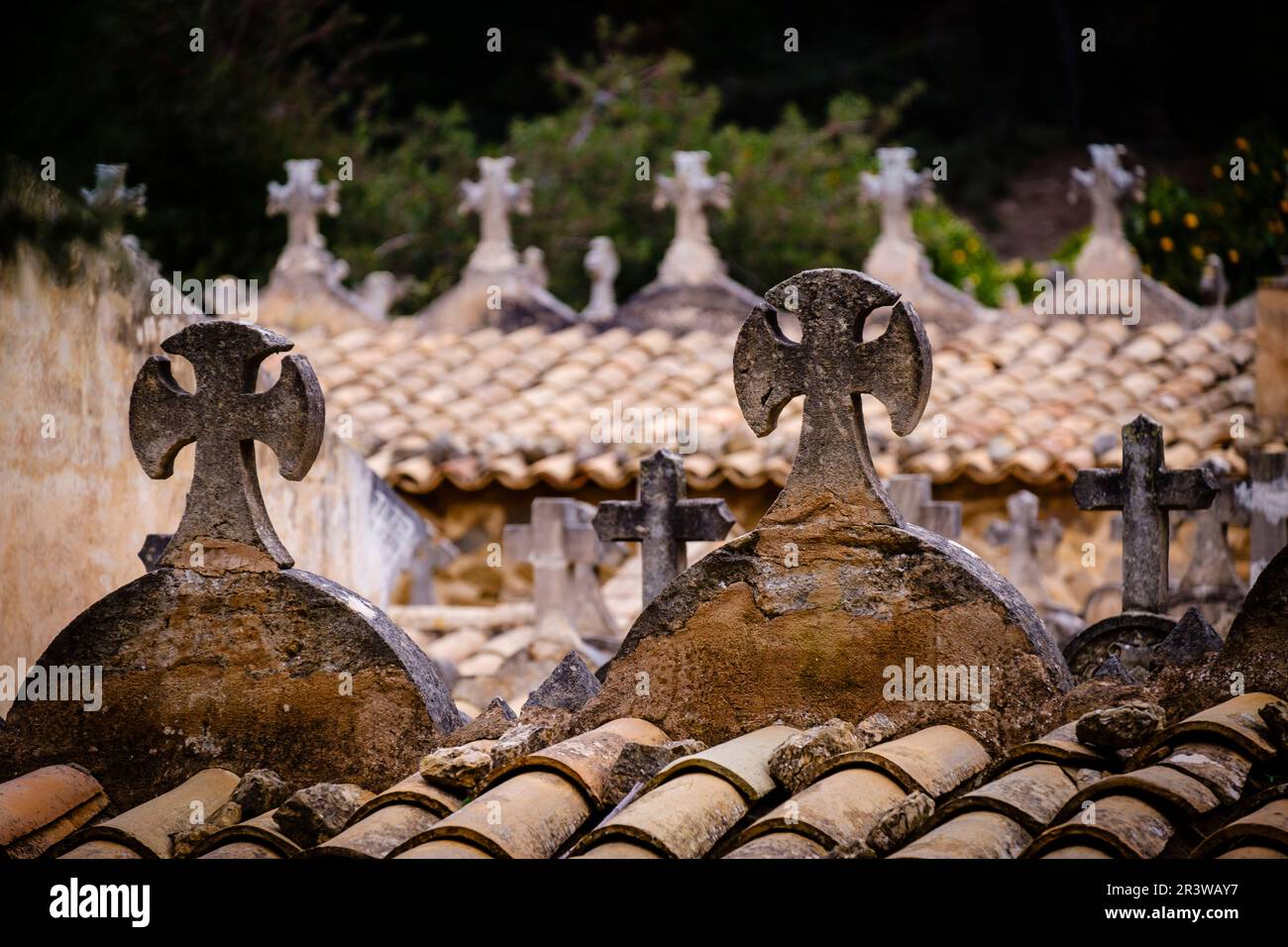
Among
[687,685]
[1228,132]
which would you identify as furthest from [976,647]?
[1228,132]

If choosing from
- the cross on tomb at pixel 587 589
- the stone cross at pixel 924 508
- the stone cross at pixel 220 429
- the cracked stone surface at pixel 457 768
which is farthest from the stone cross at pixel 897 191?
the cracked stone surface at pixel 457 768

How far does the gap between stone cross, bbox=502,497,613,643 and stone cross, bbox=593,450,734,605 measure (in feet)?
8.71

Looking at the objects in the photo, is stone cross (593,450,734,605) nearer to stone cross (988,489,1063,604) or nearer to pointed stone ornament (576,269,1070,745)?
pointed stone ornament (576,269,1070,745)

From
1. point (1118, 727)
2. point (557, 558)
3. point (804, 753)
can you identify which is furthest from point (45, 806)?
point (557, 558)

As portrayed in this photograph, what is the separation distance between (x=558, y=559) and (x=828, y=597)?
15.1ft

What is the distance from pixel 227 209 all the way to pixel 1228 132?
13448 millimetres

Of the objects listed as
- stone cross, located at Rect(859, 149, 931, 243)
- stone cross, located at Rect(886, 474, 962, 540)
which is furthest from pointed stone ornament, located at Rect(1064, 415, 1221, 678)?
stone cross, located at Rect(859, 149, 931, 243)

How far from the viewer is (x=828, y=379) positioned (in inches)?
149

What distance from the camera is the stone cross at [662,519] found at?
546cm

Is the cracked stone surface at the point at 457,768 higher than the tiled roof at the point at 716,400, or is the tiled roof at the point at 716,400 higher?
the tiled roof at the point at 716,400

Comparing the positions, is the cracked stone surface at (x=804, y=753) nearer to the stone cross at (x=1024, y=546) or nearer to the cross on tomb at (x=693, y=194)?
the stone cross at (x=1024, y=546)

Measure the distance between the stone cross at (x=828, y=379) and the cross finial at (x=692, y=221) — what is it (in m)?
9.96

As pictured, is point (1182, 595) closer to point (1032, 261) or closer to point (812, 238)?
point (812, 238)

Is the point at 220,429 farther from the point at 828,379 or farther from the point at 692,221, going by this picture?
the point at 692,221
